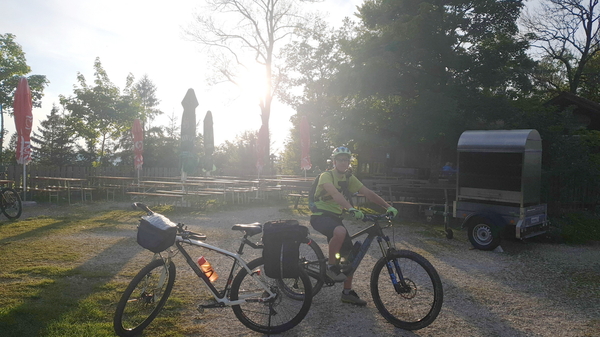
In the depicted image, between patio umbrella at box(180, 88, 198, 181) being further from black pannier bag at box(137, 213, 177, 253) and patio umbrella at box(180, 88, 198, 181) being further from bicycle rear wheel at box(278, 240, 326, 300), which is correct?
black pannier bag at box(137, 213, 177, 253)

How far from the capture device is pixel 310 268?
4.31m

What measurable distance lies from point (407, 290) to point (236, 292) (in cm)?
158

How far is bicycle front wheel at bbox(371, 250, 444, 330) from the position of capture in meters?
3.97

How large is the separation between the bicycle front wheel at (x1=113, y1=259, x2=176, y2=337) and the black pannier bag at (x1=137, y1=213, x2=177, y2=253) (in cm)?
27

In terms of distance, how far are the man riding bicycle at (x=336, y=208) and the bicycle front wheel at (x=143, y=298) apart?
155cm

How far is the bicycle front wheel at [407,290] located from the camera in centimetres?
397

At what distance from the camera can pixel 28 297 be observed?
179 inches

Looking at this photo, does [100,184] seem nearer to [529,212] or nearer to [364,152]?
[364,152]

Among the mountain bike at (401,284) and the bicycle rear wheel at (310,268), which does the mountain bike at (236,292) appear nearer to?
the bicycle rear wheel at (310,268)

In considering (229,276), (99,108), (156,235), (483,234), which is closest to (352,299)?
(229,276)

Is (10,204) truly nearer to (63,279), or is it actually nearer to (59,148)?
(63,279)

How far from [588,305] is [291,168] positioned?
32.8 metres

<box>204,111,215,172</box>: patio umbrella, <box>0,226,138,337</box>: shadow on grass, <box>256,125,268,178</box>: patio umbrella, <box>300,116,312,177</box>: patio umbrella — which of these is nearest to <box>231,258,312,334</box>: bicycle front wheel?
<box>0,226,138,337</box>: shadow on grass

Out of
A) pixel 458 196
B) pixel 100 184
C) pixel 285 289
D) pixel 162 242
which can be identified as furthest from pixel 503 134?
pixel 100 184
